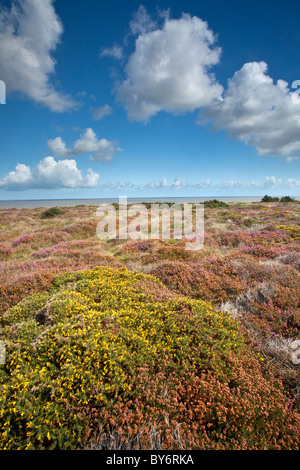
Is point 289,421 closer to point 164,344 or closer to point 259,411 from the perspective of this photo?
point 259,411

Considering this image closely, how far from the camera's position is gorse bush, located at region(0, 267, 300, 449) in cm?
294

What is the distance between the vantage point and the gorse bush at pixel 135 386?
2938mm

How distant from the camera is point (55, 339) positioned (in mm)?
3914

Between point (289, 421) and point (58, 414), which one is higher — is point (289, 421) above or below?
below

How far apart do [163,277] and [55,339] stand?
4890 mm

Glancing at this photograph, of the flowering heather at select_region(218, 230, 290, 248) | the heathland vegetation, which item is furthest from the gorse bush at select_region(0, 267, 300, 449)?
the flowering heather at select_region(218, 230, 290, 248)

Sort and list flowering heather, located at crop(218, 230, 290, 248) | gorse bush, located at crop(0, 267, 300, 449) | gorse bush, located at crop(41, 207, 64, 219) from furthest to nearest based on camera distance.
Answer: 1. gorse bush, located at crop(41, 207, 64, 219)
2. flowering heather, located at crop(218, 230, 290, 248)
3. gorse bush, located at crop(0, 267, 300, 449)

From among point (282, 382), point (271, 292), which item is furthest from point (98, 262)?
point (282, 382)

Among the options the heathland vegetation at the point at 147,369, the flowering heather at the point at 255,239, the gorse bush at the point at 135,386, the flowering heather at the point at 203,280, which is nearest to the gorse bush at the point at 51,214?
the flowering heather at the point at 255,239

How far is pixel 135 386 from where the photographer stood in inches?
139

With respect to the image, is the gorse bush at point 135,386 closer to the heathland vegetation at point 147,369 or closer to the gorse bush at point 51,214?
the heathland vegetation at point 147,369

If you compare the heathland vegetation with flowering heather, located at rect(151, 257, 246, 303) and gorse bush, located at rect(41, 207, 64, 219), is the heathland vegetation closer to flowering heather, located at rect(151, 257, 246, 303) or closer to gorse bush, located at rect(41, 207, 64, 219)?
flowering heather, located at rect(151, 257, 246, 303)

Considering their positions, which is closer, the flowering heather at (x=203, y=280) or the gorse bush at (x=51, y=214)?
the flowering heather at (x=203, y=280)

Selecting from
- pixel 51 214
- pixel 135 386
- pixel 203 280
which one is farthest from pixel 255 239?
pixel 51 214
